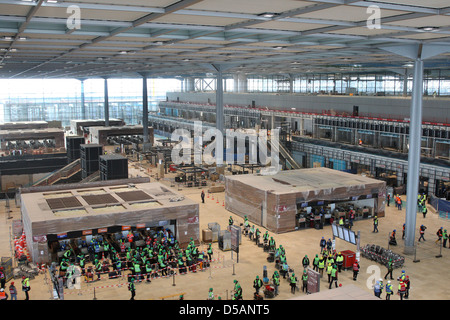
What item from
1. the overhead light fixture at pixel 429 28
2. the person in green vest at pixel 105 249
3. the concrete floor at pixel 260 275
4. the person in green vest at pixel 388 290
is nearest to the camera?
the overhead light fixture at pixel 429 28

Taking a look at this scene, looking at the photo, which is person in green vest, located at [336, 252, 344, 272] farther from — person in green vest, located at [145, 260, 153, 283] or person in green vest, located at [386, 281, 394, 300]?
person in green vest, located at [145, 260, 153, 283]

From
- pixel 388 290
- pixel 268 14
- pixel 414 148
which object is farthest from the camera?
pixel 414 148

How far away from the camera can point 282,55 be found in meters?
30.5

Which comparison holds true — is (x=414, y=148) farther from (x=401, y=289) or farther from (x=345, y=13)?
(x=345, y=13)

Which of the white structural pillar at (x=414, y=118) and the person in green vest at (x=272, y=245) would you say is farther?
the person in green vest at (x=272, y=245)

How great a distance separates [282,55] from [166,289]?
17.3m

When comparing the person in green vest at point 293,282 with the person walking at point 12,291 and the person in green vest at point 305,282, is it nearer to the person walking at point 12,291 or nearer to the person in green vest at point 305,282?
the person in green vest at point 305,282

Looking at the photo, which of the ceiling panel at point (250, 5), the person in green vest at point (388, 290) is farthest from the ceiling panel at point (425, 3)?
the person in green vest at point (388, 290)

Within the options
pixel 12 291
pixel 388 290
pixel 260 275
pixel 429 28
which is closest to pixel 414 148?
pixel 429 28

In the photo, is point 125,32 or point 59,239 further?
point 59,239

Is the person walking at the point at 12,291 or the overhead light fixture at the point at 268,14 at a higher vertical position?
the overhead light fixture at the point at 268,14

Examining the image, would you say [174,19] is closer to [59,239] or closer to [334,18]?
[334,18]

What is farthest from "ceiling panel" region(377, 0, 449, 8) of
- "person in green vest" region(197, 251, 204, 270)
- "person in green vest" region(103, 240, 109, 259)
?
"person in green vest" region(103, 240, 109, 259)
